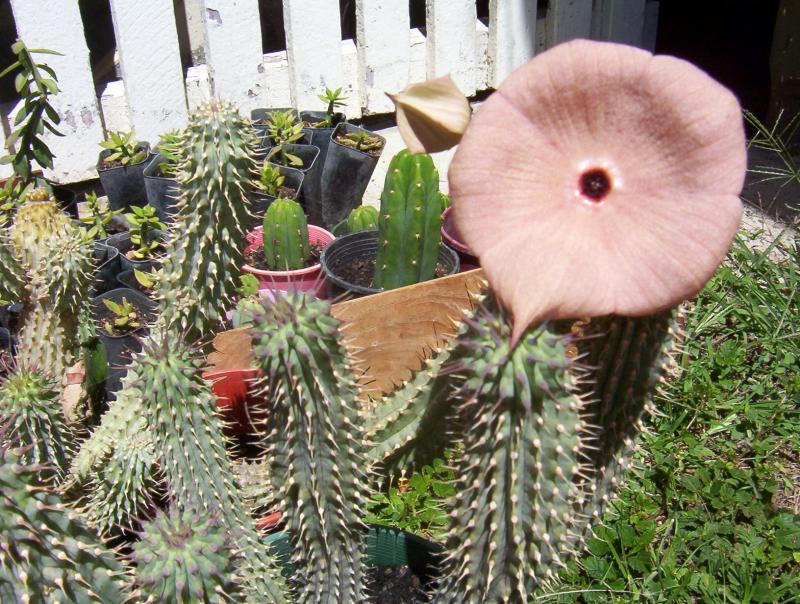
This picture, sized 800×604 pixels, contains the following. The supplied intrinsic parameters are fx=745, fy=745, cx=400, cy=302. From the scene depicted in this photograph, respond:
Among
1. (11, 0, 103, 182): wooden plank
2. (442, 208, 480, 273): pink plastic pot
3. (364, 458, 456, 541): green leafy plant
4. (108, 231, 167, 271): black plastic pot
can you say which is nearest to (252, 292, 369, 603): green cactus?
(364, 458, 456, 541): green leafy plant

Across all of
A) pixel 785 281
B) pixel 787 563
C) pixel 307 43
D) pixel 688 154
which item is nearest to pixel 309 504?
pixel 688 154

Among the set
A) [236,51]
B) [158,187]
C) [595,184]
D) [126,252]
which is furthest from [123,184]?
[595,184]

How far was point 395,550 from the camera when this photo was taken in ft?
6.05

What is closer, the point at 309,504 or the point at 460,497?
the point at 460,497

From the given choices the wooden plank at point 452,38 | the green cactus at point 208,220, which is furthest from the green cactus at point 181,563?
the wooden plank at point 452,38

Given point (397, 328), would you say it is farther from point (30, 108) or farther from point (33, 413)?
point (30, 108)

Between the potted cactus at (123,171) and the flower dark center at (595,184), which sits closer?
the flower dark center at (595,184)

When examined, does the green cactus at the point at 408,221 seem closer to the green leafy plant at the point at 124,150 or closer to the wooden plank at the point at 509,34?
the green leafy plant at the point at 124,150

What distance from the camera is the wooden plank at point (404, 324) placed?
238cm

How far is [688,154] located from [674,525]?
1.71 metres

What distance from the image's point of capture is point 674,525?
2.22 metres

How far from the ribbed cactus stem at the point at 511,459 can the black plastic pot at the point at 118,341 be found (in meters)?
1.45

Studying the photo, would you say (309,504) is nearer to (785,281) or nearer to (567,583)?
(567,583)

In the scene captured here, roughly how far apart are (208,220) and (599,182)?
40.8 inches
